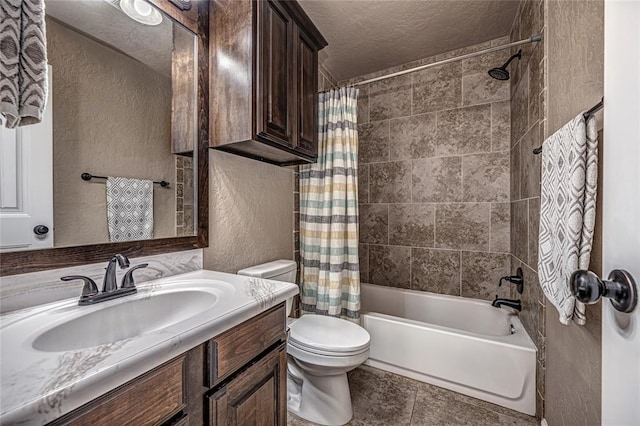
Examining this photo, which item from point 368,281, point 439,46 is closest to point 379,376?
point 368,281

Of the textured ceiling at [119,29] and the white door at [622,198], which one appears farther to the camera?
the textured ceiling at [119,29]

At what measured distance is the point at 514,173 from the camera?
1.94m

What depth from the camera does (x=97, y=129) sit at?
95 cm

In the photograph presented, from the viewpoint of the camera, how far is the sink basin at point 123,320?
0.70 m

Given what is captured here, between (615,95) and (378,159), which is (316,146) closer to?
(378,159)

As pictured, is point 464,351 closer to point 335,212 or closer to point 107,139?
point 335,212

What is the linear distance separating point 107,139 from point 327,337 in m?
1.35

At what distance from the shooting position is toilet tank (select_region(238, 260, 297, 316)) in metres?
1.46

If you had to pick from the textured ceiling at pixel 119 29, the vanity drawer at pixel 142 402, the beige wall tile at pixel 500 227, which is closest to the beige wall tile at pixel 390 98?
the beige wall tile at pixel 500 227

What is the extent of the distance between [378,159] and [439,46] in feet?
3.43

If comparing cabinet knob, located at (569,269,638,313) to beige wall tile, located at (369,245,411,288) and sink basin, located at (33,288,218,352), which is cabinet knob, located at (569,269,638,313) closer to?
sink basin, located at (33,288,218,352)

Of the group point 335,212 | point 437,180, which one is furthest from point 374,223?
point 335,212

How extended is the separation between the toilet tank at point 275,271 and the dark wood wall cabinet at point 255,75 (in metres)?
0.68

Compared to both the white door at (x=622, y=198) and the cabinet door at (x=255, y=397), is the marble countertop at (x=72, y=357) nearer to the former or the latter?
the cabinet door at (x=255, y=397)
